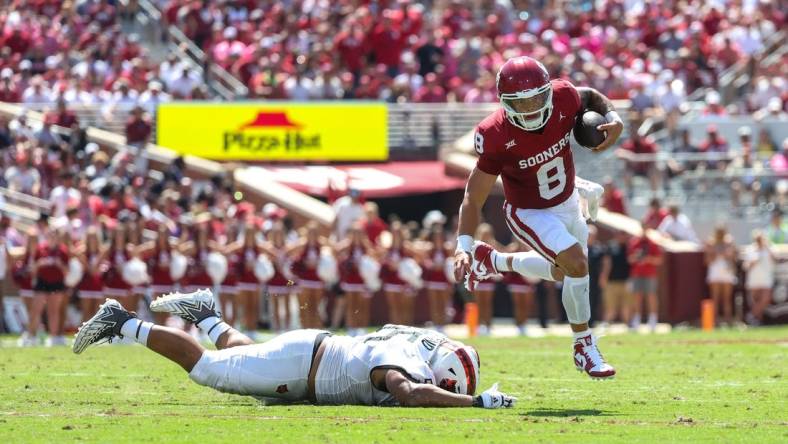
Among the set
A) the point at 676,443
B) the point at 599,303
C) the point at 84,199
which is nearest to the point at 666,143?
the point at 599,303

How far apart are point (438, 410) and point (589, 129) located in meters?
2.25

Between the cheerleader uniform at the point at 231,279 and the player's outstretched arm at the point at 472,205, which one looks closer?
the player's outstretched arm at the point at 472,205

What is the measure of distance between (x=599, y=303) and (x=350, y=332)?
4503 millimetres

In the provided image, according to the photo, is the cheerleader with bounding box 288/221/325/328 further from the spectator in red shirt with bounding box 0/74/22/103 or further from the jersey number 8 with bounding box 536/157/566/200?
the jersey number 8 with bounding box 536/157/566/200

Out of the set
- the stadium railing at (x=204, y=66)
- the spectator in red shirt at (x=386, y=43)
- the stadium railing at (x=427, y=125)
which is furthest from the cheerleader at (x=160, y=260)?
the spectator in red shirt at (x=386, y=43)

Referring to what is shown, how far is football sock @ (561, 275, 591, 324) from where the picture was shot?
9.95 metres

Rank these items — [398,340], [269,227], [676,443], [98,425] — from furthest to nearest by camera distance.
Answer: [269,227]
[398,340]
[98,425]
[676,443]

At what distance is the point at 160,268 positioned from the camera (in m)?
19.2

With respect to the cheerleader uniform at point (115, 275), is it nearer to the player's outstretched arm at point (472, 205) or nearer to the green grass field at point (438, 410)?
the green grass field at point (438, 410)

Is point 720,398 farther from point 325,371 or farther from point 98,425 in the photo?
point 98,425

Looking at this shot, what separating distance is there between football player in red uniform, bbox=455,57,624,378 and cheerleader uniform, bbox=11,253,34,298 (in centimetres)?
936

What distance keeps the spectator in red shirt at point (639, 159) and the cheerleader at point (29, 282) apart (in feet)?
32.1

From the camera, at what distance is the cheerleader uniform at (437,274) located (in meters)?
20.9

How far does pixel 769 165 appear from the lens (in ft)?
78.1
